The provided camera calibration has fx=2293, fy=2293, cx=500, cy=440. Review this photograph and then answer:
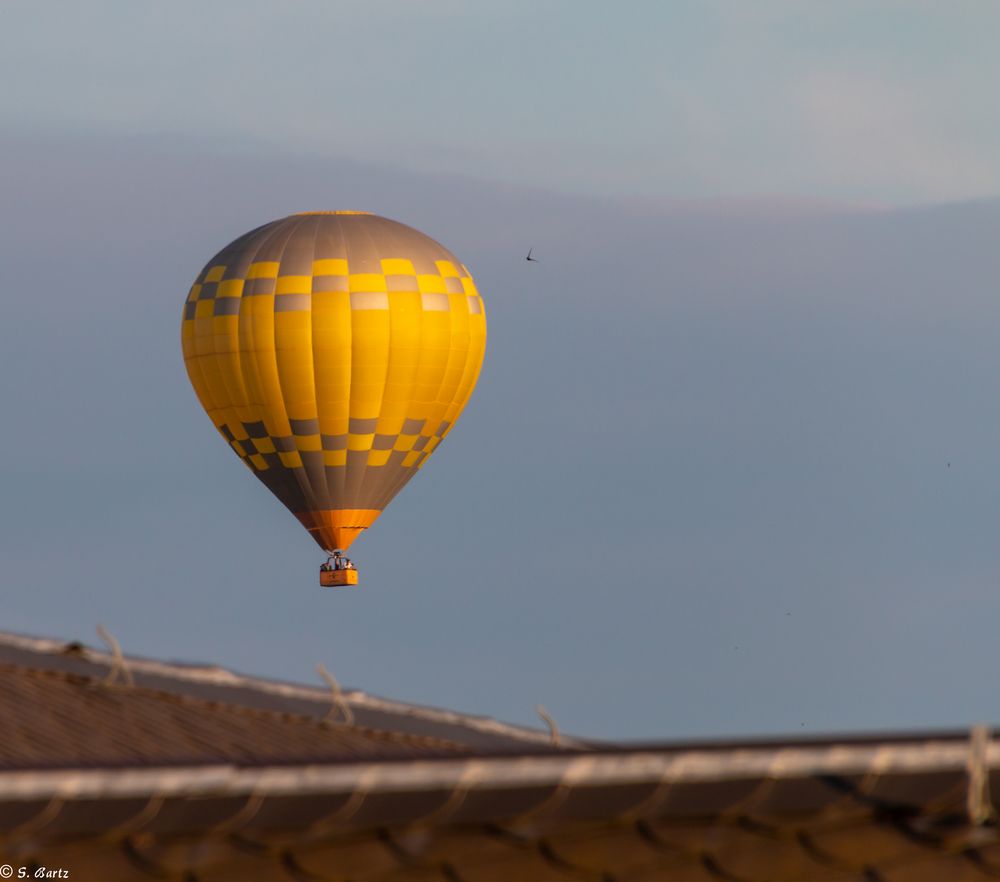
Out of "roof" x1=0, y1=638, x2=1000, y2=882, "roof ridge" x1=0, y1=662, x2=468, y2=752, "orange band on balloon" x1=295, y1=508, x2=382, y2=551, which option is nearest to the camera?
"roof" x1=0, y1=638, x2=1000, y2=882

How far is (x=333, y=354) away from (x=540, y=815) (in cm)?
3881

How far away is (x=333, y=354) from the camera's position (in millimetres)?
46562

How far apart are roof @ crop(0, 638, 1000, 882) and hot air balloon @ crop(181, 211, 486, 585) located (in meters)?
38.5

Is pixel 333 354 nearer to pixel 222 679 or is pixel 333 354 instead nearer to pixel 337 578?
pixel 337 578

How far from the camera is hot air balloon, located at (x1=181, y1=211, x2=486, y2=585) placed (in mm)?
46625

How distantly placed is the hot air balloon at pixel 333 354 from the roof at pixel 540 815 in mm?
38536

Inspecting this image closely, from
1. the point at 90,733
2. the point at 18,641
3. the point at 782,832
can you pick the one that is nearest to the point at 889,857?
the point at 782,832

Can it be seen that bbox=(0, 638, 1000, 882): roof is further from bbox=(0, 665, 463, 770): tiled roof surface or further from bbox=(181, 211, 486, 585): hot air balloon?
bbox=(181, 211, 486, 585): hot air balloon

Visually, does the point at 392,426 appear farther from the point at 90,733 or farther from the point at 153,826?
the point at 153,826

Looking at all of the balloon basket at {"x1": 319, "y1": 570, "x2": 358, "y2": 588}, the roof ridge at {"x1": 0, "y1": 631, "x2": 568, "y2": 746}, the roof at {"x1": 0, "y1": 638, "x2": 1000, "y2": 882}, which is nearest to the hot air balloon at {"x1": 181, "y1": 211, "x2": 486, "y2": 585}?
the balloon basket at {"x1": 319, "y1": 570, "x2": 358, "y2": 588}

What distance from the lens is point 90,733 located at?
1166 centimetres

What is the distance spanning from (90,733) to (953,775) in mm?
5259

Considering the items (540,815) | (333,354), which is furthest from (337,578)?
(540,815)

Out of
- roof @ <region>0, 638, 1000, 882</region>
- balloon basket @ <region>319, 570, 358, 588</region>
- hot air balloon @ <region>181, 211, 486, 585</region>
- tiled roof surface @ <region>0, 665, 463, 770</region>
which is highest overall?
hot air balloon @ <region>181, 211, 486, 585</region>
